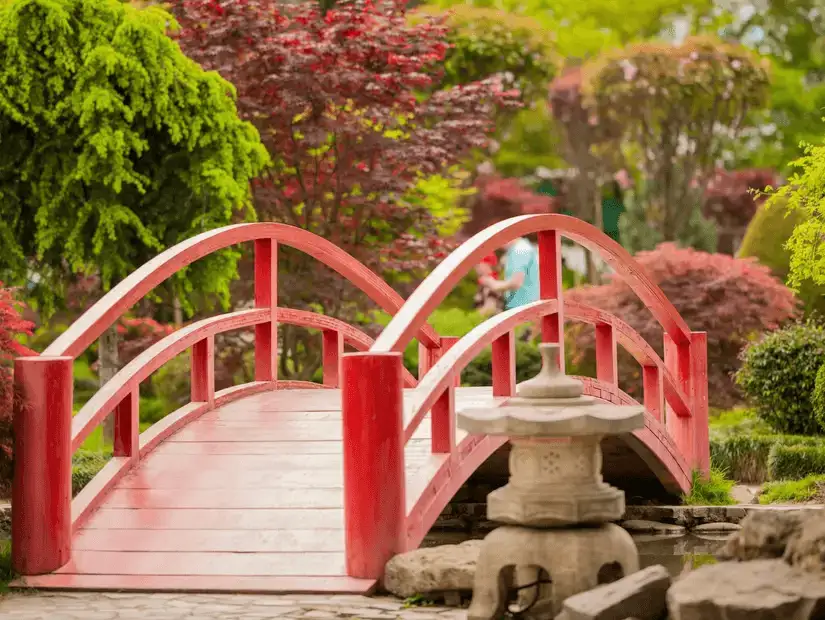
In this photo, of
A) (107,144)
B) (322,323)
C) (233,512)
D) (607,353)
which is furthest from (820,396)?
(233,512)

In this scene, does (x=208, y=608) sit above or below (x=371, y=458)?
below

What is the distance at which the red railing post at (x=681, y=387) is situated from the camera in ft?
40.0

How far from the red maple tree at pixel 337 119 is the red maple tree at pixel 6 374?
739cm

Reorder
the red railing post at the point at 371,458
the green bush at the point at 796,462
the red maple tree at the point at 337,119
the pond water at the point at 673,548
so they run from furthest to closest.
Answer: the red maple tree at the point at 337,119
the green bush at the point at 796,462
the pond water at the point at 673,548
the red railing post at the point at 371,458

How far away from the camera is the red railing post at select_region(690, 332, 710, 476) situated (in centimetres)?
1220

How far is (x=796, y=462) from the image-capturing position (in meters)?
12.7

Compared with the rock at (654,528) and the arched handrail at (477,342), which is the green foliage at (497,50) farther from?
the arched handrail at (477,342)

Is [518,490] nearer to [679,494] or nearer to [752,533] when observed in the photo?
[752,533]

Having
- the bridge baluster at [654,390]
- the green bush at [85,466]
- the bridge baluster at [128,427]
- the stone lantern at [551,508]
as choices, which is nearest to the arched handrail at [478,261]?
the bridge baluster at [654,390]

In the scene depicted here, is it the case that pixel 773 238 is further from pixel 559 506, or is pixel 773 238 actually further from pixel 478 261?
pixel 559 506

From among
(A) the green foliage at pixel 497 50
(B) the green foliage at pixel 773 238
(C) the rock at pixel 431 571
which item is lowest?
(C) the rock at pixel 431 571

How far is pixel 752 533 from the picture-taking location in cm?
541

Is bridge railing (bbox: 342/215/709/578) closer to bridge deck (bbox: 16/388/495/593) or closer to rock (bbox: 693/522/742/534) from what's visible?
bridge deck (bbox: 16/388/495/593)

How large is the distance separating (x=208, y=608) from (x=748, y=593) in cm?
245
